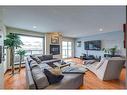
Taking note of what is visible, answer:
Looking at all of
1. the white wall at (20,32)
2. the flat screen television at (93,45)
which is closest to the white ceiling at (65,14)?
the white wall at (20,32)

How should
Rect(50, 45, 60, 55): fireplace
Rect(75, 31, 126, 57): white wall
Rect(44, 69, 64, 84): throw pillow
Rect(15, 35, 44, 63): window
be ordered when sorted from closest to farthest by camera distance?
Rect(44, 69, 64, 84): throw pillow, Rect(75, 31, 126, 57): white wall, Rect(15, 35, 44, 63): window, Rect(50, 45, 60, 55): fireplace

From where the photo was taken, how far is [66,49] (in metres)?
11.6

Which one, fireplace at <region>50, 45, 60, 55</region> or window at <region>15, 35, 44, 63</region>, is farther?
fireplace at <region>50, 45, 60, 55</region>

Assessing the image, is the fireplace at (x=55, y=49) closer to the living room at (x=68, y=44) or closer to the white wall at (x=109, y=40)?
the living room at (x=68, y=44)

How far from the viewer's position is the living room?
10.9ft

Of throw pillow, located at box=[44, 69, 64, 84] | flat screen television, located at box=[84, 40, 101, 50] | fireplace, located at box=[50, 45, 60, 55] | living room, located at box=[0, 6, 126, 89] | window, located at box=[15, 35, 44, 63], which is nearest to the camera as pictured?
throw pillow, located at box=[44, 69, 64, 84]

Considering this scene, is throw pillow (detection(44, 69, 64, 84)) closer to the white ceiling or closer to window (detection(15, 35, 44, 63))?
the white ceiling

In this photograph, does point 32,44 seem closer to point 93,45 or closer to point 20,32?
point 20,32

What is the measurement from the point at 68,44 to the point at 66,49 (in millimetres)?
609

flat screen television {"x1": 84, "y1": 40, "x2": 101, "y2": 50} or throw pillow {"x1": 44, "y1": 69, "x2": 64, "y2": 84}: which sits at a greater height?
flat screen television {"x1": 84, "y1": 40, "x2": 101, "y2": 50}

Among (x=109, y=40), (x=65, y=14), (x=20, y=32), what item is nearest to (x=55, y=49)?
(x=20, y=32)

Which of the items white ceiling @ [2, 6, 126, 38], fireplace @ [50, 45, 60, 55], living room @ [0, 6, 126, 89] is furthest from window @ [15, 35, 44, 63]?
white ceiling @ [2, 6, 126, 38]
